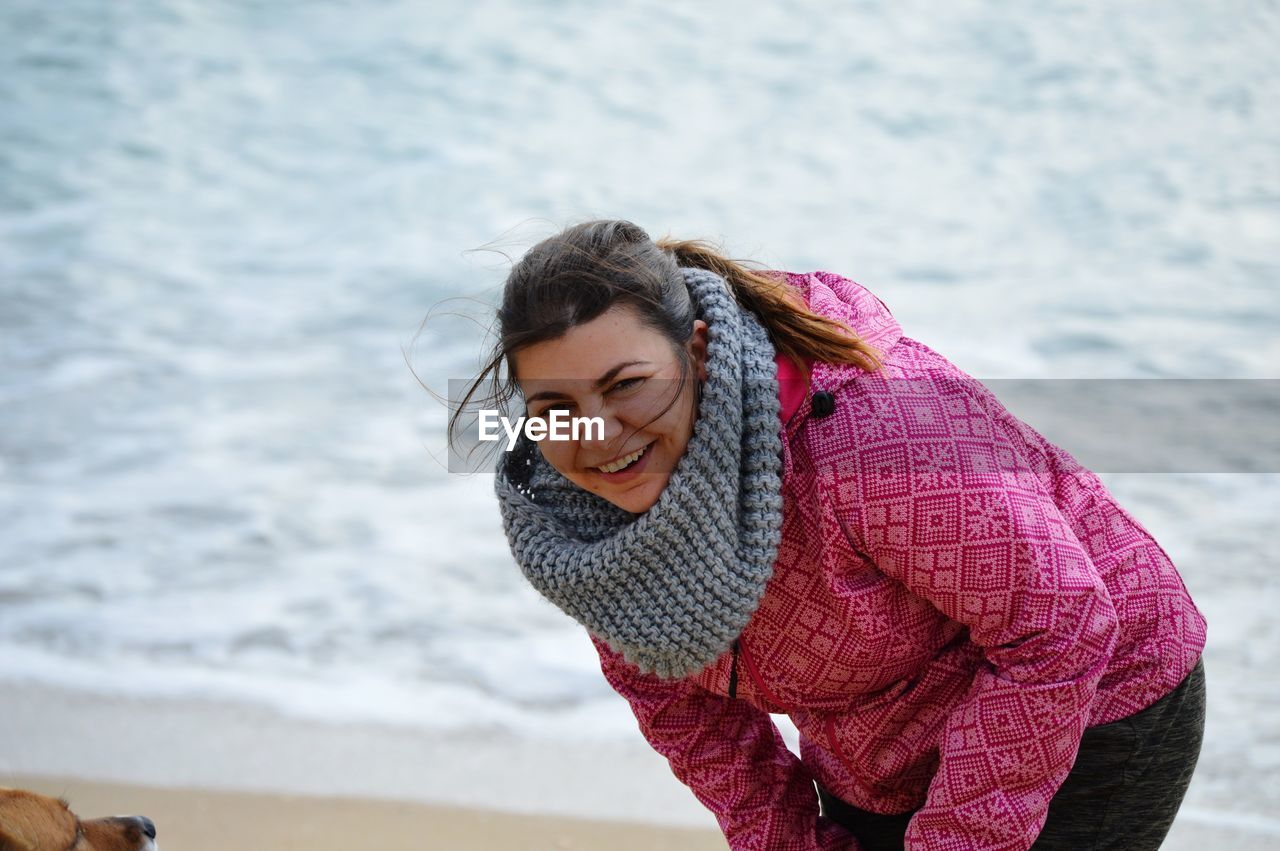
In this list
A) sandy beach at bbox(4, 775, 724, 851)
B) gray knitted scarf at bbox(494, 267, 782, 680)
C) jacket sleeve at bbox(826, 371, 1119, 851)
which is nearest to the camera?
jacket sleeve at bbox(826, 371, 1119, 851)

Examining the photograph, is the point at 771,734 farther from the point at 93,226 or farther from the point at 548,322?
the point at 93,226

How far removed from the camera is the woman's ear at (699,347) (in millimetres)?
1871

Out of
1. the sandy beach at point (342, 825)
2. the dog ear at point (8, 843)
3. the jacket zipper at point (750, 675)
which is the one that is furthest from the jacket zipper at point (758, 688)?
the dog ear at point (8, 843)

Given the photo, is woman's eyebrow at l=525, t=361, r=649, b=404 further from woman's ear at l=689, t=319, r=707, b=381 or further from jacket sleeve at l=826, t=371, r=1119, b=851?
jacket sleeve at l=826, t=371, r=1119, b=851

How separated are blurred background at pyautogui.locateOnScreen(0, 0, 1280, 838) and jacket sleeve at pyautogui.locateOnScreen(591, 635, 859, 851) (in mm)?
808

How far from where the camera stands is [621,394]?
1.81 metres

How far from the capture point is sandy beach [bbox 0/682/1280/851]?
9.83ft

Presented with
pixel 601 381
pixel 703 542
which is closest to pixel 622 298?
pixel 601 381

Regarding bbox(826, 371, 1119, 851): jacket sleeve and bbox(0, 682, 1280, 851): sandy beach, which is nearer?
bbox(826, 371, 1119, 851): jacket sleeve

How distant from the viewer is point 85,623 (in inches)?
160

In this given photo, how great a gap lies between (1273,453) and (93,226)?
6927 mm

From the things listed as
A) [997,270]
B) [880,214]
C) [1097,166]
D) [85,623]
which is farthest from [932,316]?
[85,623]

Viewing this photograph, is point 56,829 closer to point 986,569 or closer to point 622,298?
point 622,298

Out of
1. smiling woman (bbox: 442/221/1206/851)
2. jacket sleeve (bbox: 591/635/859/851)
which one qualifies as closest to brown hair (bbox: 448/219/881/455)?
smiling woman (bbox: 442/221/1206/851)
